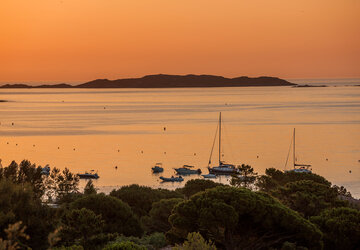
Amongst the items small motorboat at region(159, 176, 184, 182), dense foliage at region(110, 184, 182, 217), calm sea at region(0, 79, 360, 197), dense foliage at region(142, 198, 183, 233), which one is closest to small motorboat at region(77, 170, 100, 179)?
calm sea at region(0, 79, 360, 197)

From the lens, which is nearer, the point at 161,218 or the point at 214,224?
the point at 214,224

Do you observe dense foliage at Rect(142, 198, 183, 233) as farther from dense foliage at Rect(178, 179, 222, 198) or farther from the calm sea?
the calm sea

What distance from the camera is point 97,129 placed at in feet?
407

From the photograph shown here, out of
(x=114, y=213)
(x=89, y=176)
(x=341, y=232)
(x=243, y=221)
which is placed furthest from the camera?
(x=89, y=176)

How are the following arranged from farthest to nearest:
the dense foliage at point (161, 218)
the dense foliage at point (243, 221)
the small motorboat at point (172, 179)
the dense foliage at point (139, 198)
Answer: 1. the small motorboat at point (172, 179)
2. the dense foliage at point (139, 198)
3. the dense foliage at point (161, 218)
4. the dense foliage at point (243, 221)

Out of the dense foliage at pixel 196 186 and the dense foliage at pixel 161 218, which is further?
the dense foliage at pixel 196 186

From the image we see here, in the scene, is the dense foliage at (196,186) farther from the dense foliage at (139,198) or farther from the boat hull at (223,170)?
the boat hull at (223,170)

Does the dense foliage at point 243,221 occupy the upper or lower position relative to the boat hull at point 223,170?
upper

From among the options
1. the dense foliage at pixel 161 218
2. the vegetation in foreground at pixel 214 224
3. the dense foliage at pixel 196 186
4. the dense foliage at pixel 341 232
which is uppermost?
the vegetation in foreground at pixel 214 224

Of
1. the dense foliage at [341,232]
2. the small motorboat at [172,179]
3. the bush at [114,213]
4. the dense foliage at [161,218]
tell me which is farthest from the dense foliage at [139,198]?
the small motorboat at [172,179]

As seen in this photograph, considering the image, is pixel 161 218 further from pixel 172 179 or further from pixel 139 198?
pixel 172 179

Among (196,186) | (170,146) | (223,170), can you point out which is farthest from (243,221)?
(170,146)

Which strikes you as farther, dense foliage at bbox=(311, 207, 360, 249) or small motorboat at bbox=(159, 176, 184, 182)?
small motorboat at bbox=(159, 176, 184, 182)

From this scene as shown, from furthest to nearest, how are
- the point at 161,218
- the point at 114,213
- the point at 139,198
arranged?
the point at 139,198, the point at 161,218, the point at 114,213
